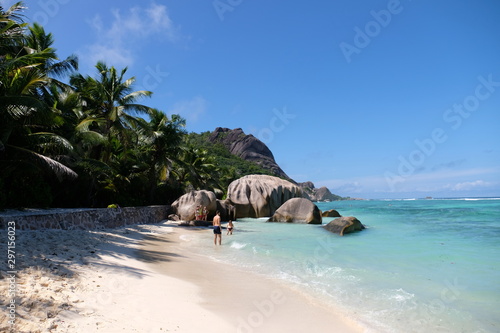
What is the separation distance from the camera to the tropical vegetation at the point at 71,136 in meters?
10.5

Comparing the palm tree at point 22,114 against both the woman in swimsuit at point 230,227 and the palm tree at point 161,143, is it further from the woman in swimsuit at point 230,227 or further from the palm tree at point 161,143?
the palm tree at point 161,143

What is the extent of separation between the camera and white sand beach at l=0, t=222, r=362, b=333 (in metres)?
3.81

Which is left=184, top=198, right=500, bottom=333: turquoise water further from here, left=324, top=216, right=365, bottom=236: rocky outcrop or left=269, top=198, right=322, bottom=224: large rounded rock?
left=269, top=198, right=322, bottom=224: large rounded rock

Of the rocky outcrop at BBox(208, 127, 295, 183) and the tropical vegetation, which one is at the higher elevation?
the rocky outcrop at BBox(208, 127, 295, 183)

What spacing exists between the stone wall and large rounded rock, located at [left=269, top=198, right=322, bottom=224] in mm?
9134

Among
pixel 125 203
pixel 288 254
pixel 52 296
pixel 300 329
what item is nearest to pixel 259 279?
pixel 300 329

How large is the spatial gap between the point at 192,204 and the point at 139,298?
16273mm

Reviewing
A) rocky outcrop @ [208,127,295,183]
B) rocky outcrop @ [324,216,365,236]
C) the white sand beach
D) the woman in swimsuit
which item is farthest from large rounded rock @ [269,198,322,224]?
rocky outcrop @ [208,127,295,183]

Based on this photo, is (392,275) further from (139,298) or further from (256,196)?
(256,196)

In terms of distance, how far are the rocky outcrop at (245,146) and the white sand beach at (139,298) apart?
111m

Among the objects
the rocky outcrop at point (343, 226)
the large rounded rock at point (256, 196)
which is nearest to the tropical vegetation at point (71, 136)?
the large rounded rock at point (256, 196)

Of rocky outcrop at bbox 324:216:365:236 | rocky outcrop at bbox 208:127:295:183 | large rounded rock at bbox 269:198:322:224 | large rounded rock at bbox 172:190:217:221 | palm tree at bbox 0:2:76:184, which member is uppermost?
rocky outcrop at bbox 208:127:295:183

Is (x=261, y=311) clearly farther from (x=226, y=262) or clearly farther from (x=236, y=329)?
(x=226, y=262)

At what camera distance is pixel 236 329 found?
414 centimetres
